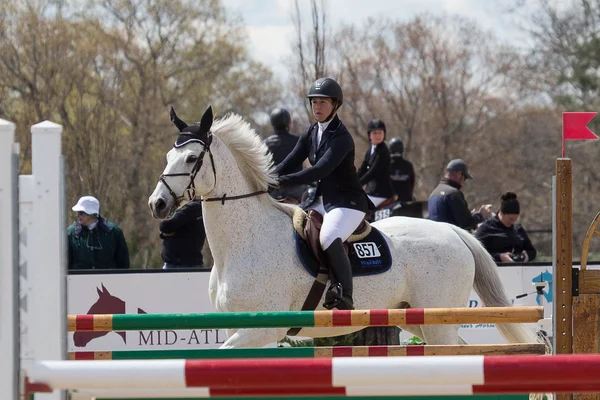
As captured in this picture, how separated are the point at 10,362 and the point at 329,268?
13.6ft

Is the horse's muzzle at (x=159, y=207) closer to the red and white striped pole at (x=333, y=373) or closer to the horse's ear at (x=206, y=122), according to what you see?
the horse's ear at (x=206, y=122)

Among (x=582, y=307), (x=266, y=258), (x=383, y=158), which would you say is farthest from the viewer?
(x=383, y=158)

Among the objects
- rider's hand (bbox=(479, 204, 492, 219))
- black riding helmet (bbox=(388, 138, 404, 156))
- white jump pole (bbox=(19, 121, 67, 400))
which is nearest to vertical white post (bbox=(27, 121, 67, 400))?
white jump pole (bbox=(19, 121, 67, 400))

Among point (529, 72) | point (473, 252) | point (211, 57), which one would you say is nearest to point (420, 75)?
point (529, 72)

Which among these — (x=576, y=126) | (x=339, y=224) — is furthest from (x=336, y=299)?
(x=576, y=126)

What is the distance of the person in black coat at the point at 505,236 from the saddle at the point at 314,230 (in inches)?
183

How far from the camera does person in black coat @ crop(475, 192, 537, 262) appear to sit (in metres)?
11.8

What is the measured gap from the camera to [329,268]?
23.4 ft

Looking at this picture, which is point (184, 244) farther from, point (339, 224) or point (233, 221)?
point (339, 224)

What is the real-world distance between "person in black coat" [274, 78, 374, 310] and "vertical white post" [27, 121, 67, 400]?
367 centimetres

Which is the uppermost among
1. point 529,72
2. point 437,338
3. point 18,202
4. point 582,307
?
point 529,72

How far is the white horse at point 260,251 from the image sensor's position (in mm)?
6875

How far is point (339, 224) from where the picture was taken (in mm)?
7125

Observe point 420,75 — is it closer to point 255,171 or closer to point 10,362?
point 255,171
